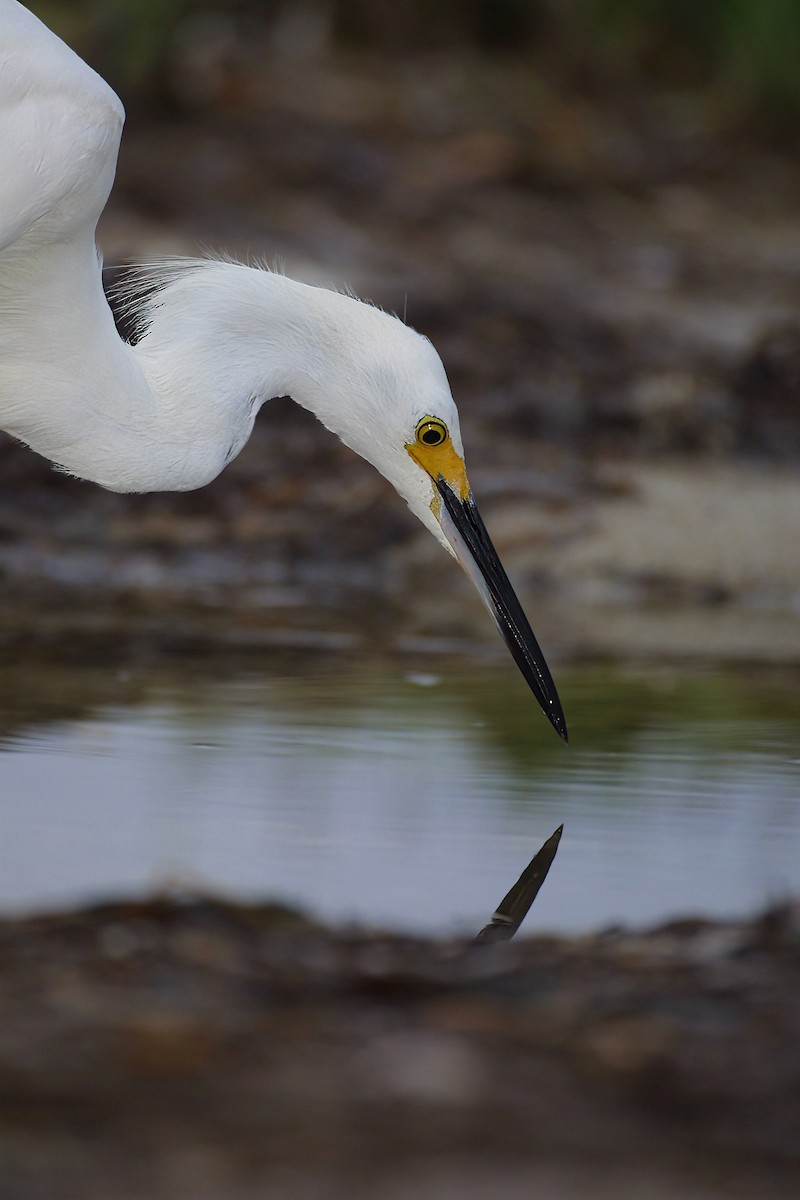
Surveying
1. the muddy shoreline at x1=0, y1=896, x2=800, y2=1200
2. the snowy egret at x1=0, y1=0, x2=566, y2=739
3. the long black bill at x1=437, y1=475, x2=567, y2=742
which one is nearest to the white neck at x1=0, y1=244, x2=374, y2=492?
the snowy egret at x1=0, y1=0, x2=566, y2=739

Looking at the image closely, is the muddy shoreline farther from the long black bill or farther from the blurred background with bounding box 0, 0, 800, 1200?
the long black bill

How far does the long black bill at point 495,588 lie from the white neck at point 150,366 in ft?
1.62

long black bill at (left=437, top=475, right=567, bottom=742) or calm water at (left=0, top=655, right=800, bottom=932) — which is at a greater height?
long black bill at (left=437, top=475, right=567, bottom=742)

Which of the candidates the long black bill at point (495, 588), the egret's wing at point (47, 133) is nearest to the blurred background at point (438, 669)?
the long black bill at point (495, 588)

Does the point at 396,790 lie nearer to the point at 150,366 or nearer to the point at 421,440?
the point at 421,440

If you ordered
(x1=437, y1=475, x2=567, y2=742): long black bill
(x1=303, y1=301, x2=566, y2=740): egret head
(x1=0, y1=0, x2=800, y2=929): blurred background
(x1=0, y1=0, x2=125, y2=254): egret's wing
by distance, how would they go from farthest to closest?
1. (x1=437, y1=475, x2=567, y2=742): long black bill
2. (x1=303, y1=301, x2=566, y2=740): egret head
3. (x1=0, y1=0, x2=125, y2=254): egret's wing
4. (x1=0, y1=0, x2=800, y2=929): blurred background

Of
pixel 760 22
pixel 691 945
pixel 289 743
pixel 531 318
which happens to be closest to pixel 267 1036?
pixel 691 945

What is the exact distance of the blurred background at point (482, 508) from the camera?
12.5ft

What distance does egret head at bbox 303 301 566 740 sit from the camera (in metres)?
4.45

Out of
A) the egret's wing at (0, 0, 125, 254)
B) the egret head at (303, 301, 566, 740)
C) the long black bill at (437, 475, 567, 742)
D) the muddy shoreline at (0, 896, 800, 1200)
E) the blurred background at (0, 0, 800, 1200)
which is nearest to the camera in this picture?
the muddy shoreline at (0, 896, 800, 1200)

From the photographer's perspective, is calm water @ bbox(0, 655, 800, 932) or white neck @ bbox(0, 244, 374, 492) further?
white neck @ bbox(0, 244, 374, 492)

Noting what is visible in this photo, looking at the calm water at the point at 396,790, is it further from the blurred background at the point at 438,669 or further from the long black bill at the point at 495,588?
the long black bill at the point at 495,588

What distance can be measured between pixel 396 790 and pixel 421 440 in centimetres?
91

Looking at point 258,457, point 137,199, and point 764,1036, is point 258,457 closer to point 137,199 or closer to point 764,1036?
point 137,199
